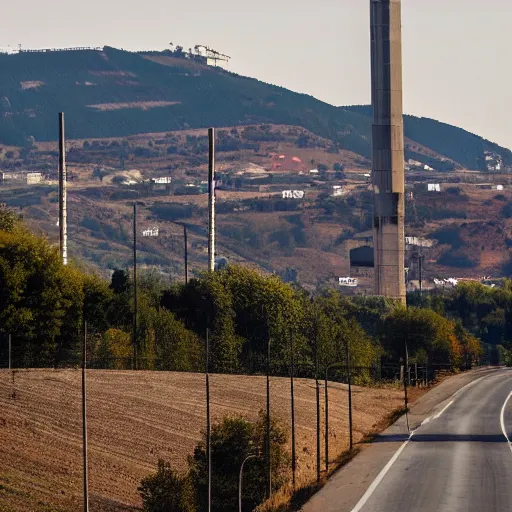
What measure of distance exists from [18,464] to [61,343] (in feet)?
116

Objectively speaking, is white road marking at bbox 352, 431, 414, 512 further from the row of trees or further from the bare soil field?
the row of trees

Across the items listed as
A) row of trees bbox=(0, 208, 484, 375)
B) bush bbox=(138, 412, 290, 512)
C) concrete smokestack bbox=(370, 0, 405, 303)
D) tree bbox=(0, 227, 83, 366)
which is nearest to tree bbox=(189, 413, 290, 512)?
bush bbox=(138, 412, 290, 512)

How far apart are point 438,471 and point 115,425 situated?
1164 cm

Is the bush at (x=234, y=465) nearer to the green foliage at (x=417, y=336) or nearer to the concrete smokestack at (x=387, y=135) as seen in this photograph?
the green foliage at (x=417, y=336)

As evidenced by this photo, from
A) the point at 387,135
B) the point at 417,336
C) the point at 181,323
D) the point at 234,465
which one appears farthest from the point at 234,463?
the point at 387,135

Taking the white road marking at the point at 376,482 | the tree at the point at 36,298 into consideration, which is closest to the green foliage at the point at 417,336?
the tree at the point at 36,298

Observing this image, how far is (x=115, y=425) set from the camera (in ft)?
173

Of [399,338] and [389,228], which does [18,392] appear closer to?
[399,338]

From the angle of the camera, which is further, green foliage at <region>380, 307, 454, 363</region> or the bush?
green foliage at <region>380, 307, 454, 363</region>

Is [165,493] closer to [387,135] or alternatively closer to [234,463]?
[234,463]

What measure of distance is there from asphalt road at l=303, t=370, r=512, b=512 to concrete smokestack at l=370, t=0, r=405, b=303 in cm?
5553

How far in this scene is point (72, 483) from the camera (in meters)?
43.3

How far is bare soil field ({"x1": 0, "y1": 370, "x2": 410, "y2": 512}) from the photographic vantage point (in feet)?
141

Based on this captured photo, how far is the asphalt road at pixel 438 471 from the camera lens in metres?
39.6
